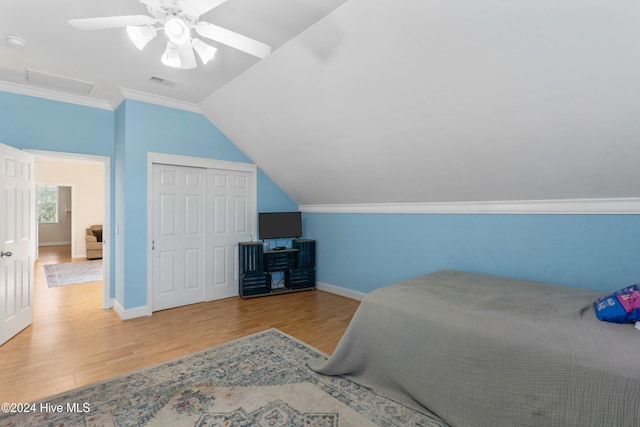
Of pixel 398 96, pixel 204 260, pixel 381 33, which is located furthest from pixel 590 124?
pixel 204 260

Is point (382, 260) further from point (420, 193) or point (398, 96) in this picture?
point (398, 96)

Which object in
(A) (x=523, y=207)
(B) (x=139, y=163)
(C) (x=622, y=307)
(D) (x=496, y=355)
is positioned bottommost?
(D) (x=496, y=355)

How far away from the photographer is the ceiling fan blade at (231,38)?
5.95ft

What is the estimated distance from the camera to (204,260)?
4438 millimetres

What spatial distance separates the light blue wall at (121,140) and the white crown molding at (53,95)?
0.05m

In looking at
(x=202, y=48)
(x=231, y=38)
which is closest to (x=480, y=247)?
(x=231, y=38)

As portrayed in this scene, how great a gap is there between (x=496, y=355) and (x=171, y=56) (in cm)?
265

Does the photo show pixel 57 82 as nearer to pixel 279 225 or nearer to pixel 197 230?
Answer: pixel 197 230

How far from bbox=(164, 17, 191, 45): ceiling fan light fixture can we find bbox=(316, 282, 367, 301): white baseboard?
12.1ft

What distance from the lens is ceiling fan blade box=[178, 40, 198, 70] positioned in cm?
190

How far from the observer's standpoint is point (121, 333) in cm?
328

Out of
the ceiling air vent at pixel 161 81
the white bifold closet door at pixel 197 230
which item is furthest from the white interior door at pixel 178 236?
the ceiling air vent at pixel 161 81

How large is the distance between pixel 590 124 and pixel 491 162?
735mm

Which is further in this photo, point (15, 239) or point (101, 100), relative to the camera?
point (101, 100)
